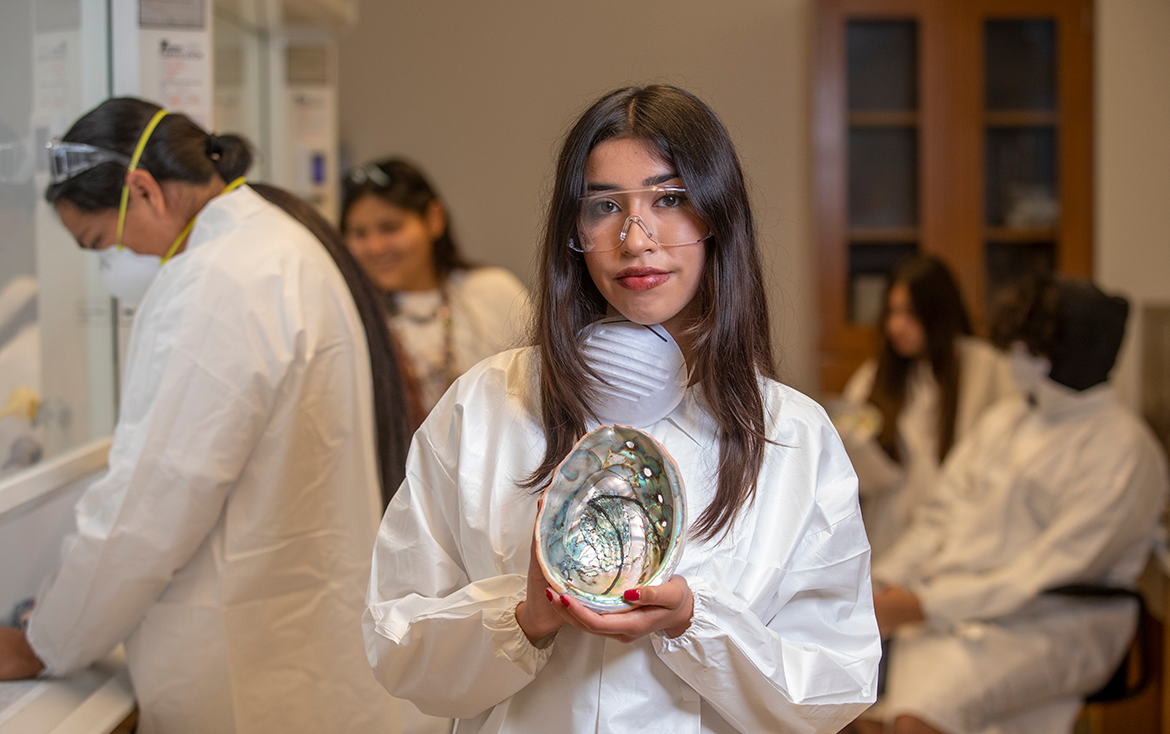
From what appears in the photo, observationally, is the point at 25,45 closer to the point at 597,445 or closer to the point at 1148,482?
the point at 597,445

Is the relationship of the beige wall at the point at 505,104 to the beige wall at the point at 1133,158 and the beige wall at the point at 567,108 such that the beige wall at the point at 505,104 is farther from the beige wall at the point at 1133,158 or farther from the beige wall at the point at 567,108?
the beige wall at the point at 1133,158

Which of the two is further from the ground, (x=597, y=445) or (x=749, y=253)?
(x=749, y=253)

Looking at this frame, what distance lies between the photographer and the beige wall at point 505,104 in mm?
3125

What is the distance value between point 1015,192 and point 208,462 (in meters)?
2.85

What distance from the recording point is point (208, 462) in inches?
52.2

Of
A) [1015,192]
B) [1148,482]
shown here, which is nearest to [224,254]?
[1148,482]

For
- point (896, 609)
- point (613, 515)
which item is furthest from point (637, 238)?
point (896, 609)

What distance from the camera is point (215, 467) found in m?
1.33

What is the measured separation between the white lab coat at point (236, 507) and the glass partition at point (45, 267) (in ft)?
1.15

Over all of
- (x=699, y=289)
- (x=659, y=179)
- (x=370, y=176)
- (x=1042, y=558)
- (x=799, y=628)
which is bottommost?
(x=1042, y=558)

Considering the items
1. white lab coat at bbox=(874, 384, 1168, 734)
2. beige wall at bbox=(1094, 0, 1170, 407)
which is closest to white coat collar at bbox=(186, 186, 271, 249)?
white lab coat at bbox=(874, 384, 1168, 734)

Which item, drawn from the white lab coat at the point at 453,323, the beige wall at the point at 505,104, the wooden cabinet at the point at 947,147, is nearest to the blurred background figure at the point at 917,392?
the wooden cabinet at the point at 947,147

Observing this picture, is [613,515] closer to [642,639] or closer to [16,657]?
[642,639]

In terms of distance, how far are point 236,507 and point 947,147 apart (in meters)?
2.67
